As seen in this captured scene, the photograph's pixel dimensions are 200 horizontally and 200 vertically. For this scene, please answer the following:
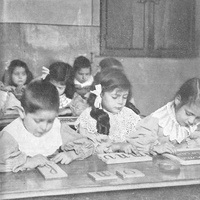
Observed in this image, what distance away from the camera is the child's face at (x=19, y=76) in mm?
2393

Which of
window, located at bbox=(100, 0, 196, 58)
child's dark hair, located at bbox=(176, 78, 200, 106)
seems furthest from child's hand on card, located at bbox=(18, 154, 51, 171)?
child's dark hair, located at bbox=(176, 78, 200, 106)

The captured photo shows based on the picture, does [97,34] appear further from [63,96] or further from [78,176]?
[78,176]

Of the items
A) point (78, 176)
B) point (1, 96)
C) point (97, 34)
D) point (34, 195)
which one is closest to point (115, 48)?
point (97, 34)

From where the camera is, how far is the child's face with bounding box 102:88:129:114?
2658mm

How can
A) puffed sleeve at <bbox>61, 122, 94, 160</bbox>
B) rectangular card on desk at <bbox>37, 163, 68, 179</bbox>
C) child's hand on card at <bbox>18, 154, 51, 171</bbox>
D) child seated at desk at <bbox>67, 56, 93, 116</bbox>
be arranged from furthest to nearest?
child seated at desk at <bbox>67, 56, 93, 116</bbox>
puffed sleeve at <bbox>61, 122, 94, 160</bbox>
child's hand on card at <bbox>18, 154, 51, 171</bbox>
rectangular card on desk at <bbox>37, 163, 68, 179</bbox>

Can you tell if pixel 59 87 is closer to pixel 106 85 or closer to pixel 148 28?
pixel 106 85

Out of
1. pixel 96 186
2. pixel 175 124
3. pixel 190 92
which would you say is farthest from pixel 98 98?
pixel 96 186

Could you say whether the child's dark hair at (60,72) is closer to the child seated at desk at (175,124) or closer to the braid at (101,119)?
the braid at (101,119)

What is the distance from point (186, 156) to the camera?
2.35m

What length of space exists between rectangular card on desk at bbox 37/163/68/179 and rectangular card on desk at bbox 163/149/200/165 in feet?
2.22

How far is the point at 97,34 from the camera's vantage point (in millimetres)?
2621

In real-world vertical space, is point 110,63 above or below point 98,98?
above

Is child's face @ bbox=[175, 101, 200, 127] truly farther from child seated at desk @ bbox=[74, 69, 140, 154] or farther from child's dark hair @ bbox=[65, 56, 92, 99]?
child's dark hair @ bbox=[65, 56, 92, 99]

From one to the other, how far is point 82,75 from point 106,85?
179 millimetres
